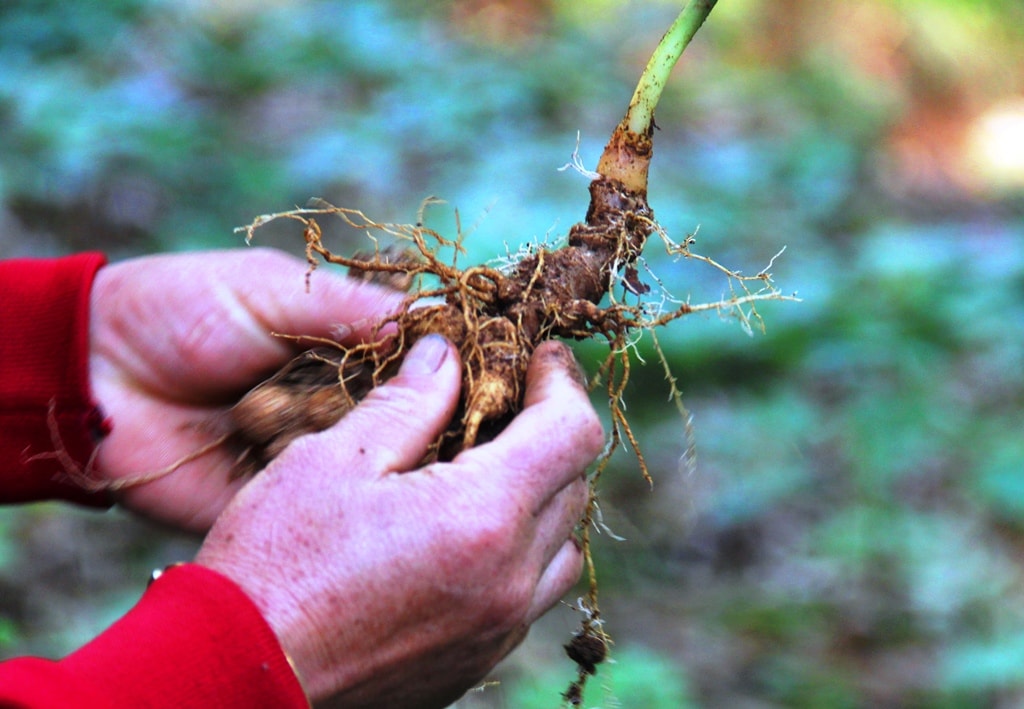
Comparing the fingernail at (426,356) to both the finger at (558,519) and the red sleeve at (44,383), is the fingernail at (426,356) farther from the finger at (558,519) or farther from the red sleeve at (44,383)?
the red sleeve at (44,383)

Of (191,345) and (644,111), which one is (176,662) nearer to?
(191,345)

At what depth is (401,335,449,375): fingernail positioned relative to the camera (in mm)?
1265

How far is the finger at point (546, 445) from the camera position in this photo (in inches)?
44.2

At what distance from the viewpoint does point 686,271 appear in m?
2.91

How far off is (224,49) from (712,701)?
3231 millimetres

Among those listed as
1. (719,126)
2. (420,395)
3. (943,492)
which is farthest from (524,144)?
(420,395)

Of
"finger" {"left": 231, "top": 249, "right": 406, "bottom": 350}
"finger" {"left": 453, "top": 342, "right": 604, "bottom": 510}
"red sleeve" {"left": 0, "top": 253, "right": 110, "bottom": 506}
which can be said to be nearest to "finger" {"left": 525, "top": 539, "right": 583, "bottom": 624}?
"finger" {"left": 453, "top": 342, "right": 604, "bottom": 510}

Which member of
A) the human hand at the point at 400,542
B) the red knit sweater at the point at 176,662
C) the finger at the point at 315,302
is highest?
the finger at the point at 315,302

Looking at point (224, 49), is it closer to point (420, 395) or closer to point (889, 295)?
point (889, 295)

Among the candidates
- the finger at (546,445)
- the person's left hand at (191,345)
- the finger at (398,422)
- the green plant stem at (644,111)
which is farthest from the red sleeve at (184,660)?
the green plant stem at (644,111)

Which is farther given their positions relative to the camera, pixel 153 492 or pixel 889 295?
pixel 889 295

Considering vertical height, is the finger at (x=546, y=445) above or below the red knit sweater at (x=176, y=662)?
above

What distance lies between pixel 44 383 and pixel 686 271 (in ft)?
6.47

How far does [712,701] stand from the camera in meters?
2.30
